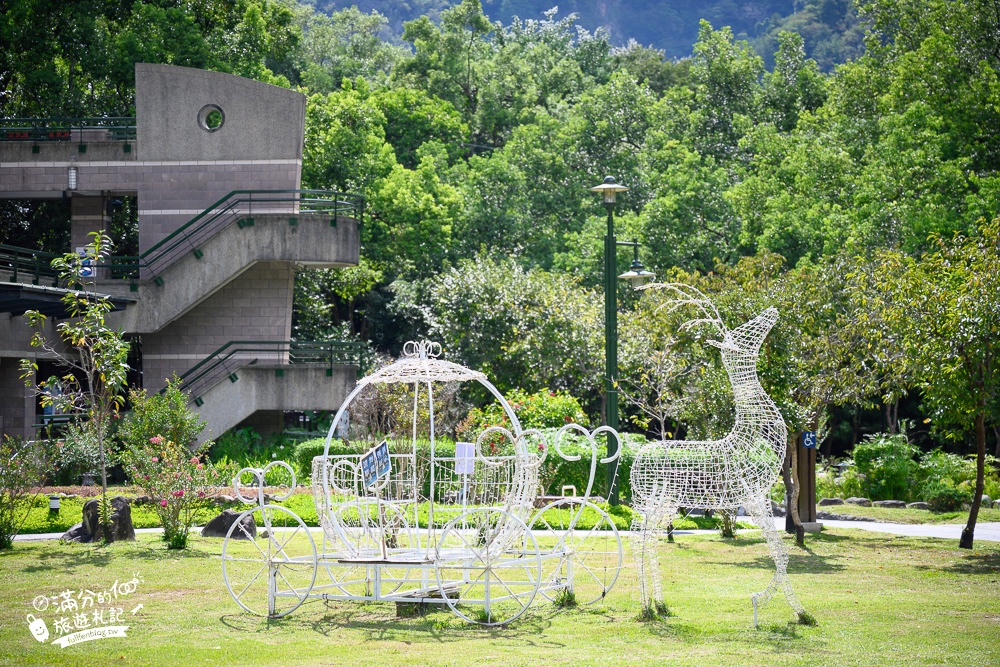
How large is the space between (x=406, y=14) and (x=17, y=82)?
12484 centimetres

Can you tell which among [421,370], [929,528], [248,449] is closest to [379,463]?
[421,370]

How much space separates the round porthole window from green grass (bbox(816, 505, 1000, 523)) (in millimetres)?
18236

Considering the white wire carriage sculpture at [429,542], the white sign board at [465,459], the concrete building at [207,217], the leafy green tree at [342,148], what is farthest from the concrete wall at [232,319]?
the white sign board at [465,459]

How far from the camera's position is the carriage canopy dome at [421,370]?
12328mm

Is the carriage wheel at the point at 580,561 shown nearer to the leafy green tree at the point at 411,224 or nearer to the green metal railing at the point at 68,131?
the green metal railing at the point at 68,131

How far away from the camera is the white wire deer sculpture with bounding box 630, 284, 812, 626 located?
38.0 feet

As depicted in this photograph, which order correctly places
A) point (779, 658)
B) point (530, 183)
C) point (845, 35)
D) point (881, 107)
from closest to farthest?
point (779, 658)
point (881, 107)
point (530, 183)
point (845, 35)

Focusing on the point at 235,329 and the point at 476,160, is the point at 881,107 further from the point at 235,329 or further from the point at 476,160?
the point at 235,329

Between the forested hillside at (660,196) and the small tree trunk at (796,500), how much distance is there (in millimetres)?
846

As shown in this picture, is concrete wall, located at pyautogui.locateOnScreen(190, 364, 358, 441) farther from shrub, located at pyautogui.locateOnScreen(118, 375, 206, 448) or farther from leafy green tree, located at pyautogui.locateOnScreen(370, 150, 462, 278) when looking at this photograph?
leafy green tree, located at pyautogui.locateOnScreen(370, 150, 462, 278)

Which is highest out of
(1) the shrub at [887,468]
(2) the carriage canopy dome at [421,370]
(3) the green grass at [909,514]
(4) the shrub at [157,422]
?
(2) the carriage canopy dome at [421,370]

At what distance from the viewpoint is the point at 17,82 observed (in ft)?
119

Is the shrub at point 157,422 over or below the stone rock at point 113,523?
over

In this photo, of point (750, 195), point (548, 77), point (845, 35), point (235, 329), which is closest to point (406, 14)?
point (845, 35)
